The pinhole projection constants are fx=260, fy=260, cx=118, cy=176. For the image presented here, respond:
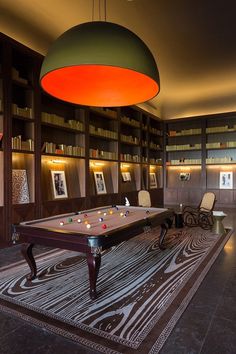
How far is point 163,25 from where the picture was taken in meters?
5.23

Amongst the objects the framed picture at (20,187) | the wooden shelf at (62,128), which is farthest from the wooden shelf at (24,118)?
the framed picture at (20,187)

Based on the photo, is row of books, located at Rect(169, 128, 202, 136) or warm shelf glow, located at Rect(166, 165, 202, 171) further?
warm shelf glow, located at Rect(166, 165, 202, 171)

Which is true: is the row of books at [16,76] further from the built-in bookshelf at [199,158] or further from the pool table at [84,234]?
the built-in bookshelf at [199,158]

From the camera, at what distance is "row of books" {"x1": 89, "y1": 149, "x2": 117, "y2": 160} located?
7074mm

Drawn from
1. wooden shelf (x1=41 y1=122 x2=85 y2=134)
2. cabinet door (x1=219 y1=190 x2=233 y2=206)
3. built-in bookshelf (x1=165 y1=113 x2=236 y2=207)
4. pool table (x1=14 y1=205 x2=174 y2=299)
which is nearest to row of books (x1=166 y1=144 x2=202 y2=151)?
built-in bookshelf (x1=165 y1=113 x2=236 y2=207)

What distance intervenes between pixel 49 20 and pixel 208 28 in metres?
3.20

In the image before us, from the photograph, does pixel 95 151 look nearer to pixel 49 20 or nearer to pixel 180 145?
pixel 49 20

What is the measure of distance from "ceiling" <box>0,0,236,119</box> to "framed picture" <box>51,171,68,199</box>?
281cm

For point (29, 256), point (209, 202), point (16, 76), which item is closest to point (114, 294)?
point (29, 256)

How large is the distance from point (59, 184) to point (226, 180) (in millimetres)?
7190

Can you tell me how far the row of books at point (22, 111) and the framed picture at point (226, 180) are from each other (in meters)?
8.07

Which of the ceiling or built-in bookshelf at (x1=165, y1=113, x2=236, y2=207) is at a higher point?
the ceiling

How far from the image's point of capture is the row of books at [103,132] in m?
7.09

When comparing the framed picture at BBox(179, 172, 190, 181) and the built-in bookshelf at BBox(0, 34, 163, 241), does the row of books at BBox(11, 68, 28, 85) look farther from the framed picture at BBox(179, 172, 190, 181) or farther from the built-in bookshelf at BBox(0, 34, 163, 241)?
the framed picture at BBox(179, 172, 190, 181)
